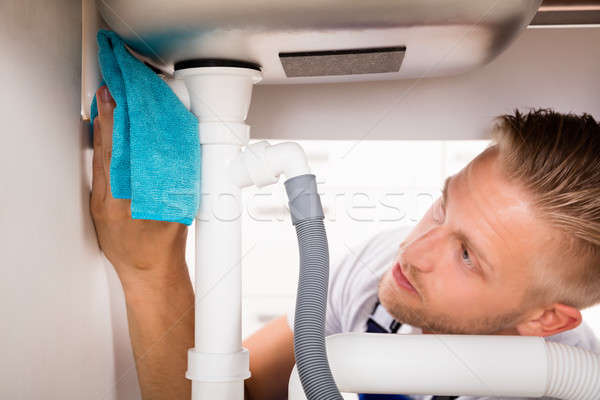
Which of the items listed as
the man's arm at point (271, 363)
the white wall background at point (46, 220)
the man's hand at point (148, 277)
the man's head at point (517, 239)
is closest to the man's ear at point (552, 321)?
the man's head at point (517, 239)

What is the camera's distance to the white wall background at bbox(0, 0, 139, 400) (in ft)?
1.81

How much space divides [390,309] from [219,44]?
0.56 meters

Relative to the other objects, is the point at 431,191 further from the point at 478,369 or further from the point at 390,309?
the point at 478,369

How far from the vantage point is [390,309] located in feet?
3.20

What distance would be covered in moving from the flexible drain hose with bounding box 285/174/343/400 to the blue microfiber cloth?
0.45 feet

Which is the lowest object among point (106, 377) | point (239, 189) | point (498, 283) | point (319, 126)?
point (106, 377)

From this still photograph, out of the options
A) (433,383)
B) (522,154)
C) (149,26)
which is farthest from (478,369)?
(149,26)

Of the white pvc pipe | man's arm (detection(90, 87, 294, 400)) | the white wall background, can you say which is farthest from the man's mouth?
the white wall background

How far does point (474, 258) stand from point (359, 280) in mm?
345

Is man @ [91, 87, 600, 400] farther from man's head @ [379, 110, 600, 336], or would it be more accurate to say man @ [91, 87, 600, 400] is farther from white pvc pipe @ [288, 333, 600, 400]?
white pvc pipe @ [288, 333, 600, 400]

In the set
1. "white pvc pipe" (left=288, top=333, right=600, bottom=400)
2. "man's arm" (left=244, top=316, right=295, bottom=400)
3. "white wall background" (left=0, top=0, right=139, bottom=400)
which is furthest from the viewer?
"man's arm" (left=244, top=316, right=295, bottom=400)

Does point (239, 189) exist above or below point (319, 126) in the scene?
below

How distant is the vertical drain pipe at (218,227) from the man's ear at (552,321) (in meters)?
0.49

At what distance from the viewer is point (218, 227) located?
719 mm
